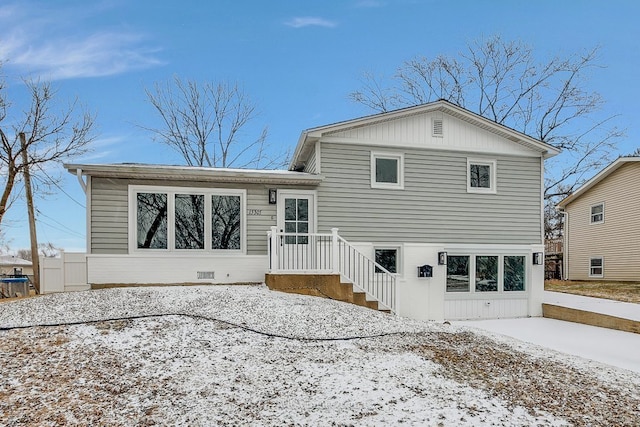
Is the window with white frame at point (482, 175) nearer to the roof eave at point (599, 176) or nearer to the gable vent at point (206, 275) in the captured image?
the gable vent at point (206, 275)

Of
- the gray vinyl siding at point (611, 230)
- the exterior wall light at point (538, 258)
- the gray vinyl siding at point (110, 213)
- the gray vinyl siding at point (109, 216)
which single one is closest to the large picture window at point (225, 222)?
the gray vinyl siding at point (110, 213)

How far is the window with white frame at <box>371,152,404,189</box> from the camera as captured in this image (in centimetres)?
1029

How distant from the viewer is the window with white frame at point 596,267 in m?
17.4

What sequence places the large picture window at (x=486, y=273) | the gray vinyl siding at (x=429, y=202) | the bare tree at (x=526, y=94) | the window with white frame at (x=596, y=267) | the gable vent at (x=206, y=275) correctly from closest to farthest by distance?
the gable vent at (x=206, y=275), the gray vinyl siding at (x=429, y=202), the large picture window at (x=486, y=273), the window with white frame at (x=596, y=267), the bare tree at (x=526, y=94)

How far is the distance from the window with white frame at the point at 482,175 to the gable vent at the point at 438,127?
1.13m

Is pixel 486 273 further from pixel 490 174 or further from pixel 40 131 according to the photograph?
pixel 40 131

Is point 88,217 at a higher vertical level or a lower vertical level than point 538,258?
higher

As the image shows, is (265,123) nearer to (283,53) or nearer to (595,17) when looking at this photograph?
(283,53)

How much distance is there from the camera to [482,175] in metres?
11.0

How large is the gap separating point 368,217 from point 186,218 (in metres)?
4.39

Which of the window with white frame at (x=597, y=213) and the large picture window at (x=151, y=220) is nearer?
the large picture window at (x=151, y=220)

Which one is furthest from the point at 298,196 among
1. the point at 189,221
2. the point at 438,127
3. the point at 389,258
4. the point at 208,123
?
the point at 208,123

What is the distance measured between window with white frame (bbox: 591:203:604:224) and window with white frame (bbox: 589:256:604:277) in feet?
5.30

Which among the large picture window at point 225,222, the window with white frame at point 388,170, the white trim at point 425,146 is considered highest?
the white trim at point 425,146
